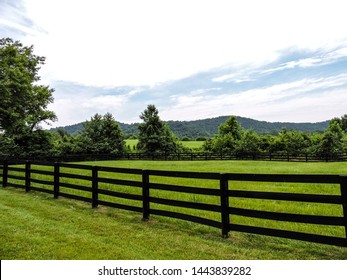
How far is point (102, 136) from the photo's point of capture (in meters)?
59.6

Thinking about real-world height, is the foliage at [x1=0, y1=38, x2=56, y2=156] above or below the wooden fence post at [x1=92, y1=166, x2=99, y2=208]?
above

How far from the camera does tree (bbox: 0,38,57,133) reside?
25828 millimetres

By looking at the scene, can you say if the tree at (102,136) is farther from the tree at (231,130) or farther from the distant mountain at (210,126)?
the distant mountain at (210,126)

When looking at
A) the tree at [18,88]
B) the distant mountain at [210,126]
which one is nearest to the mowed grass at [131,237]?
the tree at [18,88]

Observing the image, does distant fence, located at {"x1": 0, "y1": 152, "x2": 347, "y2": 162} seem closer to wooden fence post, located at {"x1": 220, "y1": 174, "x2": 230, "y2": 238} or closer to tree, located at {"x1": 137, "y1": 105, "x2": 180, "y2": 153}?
tree, located at {"x1": 137, "y1": 105, "x2": 180, "y2": 153}

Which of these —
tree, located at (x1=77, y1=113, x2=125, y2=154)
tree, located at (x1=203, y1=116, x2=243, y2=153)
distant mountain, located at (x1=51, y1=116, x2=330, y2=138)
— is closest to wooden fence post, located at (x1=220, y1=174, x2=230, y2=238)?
tree, located at (x1=77, y1=113, x2=125, y2=154)

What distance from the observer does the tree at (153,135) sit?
56.1m

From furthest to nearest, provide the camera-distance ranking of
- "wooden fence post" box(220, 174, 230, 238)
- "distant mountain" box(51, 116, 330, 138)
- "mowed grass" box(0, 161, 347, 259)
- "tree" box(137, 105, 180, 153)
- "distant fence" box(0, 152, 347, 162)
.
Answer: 1. "distant mountain" box(51, 116, 330, 138)
2. "tree" box(137, 105, 180, 153)
3. "distant fence" box(0, 152, 347, 162)
4. "wooden fence post" box(220, 174, 230, 238)
5. "mowed grass" box(0, 161, 347, 259)

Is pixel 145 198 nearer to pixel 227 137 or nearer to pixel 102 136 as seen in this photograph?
pixel 102 136

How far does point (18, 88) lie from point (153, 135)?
30658mm

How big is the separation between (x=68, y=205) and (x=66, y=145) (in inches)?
1851

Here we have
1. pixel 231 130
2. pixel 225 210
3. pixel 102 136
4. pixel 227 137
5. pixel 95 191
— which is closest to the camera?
pixel 225 210

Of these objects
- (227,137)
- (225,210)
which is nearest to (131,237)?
(225,210)

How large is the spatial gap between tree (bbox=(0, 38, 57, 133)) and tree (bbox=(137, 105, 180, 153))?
830 inches
